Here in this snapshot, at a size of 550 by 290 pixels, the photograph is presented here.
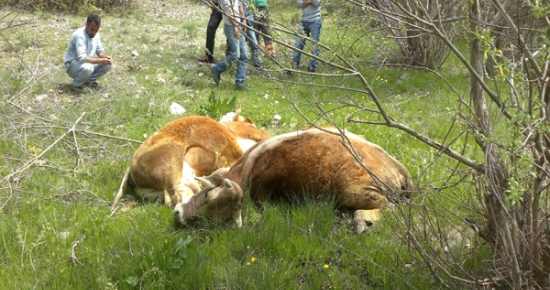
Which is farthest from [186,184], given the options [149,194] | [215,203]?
[215,203]

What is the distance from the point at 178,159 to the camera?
17.7 ft

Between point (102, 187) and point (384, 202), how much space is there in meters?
2.94

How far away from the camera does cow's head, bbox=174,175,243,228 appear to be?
4320 millimetres

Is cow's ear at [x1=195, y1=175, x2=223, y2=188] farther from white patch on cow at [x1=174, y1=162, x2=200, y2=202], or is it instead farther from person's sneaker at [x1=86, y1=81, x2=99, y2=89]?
person's sneaker at [x1=86, y1=81, x2=99, y2=89]

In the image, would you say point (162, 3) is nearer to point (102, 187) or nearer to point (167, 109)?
point (167, 109)

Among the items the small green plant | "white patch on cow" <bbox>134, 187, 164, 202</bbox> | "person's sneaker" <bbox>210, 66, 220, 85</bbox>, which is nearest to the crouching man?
"person's sneaker" <bbox>210, 66, 220, 85</bbox>

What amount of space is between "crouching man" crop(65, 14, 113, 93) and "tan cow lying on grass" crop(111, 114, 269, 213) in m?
4.77

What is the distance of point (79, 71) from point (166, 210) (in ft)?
18.5

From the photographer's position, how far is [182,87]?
10.4m

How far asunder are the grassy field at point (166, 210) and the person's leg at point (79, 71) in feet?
1.02

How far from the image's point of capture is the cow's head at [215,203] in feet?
14.2

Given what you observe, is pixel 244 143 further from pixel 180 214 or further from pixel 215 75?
pixel 215 75

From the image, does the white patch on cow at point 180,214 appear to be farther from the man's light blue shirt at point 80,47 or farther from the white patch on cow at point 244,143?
the man's light blue shirt at point 80,47

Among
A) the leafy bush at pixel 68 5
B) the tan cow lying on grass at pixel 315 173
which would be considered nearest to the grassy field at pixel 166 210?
the tan cow lying on grass at pixel 315 173
